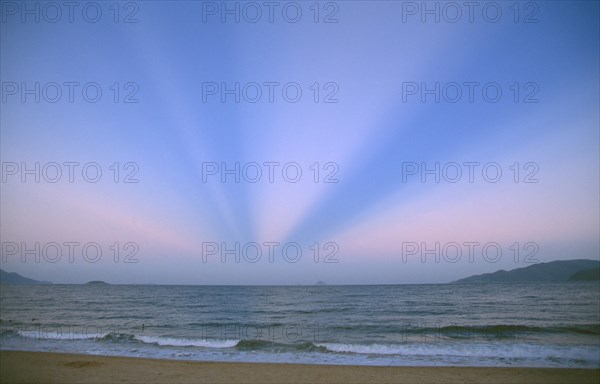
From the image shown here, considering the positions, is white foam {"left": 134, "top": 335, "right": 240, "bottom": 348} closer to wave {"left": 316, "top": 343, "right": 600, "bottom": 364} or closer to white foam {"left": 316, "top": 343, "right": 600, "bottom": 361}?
wave {"left": 316, "top": 343, "right": 600, "bottom": 364}

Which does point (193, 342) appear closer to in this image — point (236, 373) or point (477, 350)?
point (236, 373)

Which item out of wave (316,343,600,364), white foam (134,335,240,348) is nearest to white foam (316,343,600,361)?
wave (316,343,600,364)

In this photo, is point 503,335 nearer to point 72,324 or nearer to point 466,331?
point 466,331

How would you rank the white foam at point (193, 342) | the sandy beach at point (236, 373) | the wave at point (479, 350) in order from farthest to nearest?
the white foam at point (193, 342), the wave at point (479, 350), the sandy beach at point (236, 373)

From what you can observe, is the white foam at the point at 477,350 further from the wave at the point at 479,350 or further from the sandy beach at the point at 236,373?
the sandy beach at the point at 236,373

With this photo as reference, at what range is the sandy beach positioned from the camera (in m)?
9.50

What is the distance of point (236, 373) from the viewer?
1024 centimetres

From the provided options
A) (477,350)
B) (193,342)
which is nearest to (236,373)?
(193,342)

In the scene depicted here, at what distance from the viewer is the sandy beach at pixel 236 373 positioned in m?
9.50

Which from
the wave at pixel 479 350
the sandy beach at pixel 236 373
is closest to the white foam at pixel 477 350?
the wave at pixel 479 350

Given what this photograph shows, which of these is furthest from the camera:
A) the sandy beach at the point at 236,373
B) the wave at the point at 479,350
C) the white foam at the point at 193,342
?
the white foam at the point at 193,342

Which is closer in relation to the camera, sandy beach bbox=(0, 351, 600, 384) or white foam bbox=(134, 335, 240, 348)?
sandy beach bbox=(0, 351, 600, 384)

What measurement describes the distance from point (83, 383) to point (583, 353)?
60.0 ft

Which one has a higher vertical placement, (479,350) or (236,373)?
(236,373)
